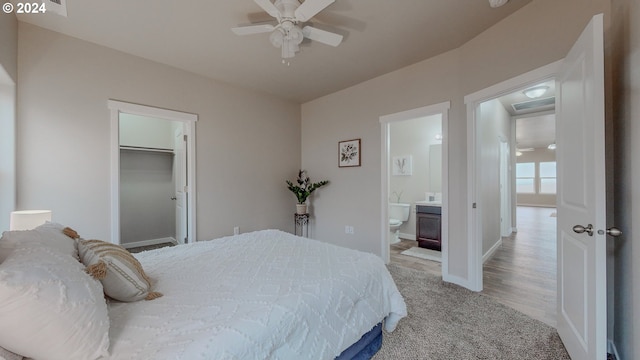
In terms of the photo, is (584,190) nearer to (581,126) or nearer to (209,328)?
(581,126)

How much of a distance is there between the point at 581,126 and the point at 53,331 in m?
2.59

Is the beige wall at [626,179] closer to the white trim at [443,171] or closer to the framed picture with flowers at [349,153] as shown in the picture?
the white trim at [443,171]

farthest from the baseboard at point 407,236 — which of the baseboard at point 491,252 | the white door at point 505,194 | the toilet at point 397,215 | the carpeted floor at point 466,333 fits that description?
the carpeted floor at point 466,333

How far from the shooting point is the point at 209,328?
3.18 feet

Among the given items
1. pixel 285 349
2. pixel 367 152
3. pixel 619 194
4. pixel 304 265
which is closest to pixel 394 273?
pixel 367 152

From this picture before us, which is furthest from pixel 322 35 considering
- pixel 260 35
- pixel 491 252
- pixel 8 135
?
pixel 491 252

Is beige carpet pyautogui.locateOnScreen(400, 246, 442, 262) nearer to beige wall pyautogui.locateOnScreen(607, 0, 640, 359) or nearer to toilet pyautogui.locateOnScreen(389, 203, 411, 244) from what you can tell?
toilet pyautogui.locateOnScreen(389, 203, 411, 244)

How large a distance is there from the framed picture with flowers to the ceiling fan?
188 centimetres

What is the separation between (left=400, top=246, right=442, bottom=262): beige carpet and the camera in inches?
149

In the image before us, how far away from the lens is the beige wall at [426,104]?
2.04 meters

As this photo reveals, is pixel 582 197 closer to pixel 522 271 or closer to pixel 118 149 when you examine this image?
pixel 522 271

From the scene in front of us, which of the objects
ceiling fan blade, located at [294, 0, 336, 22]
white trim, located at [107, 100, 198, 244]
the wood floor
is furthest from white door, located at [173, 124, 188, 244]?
the wood floor

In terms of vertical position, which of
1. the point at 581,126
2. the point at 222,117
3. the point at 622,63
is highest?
the point at 222,117

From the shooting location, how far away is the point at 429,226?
4.23 m
